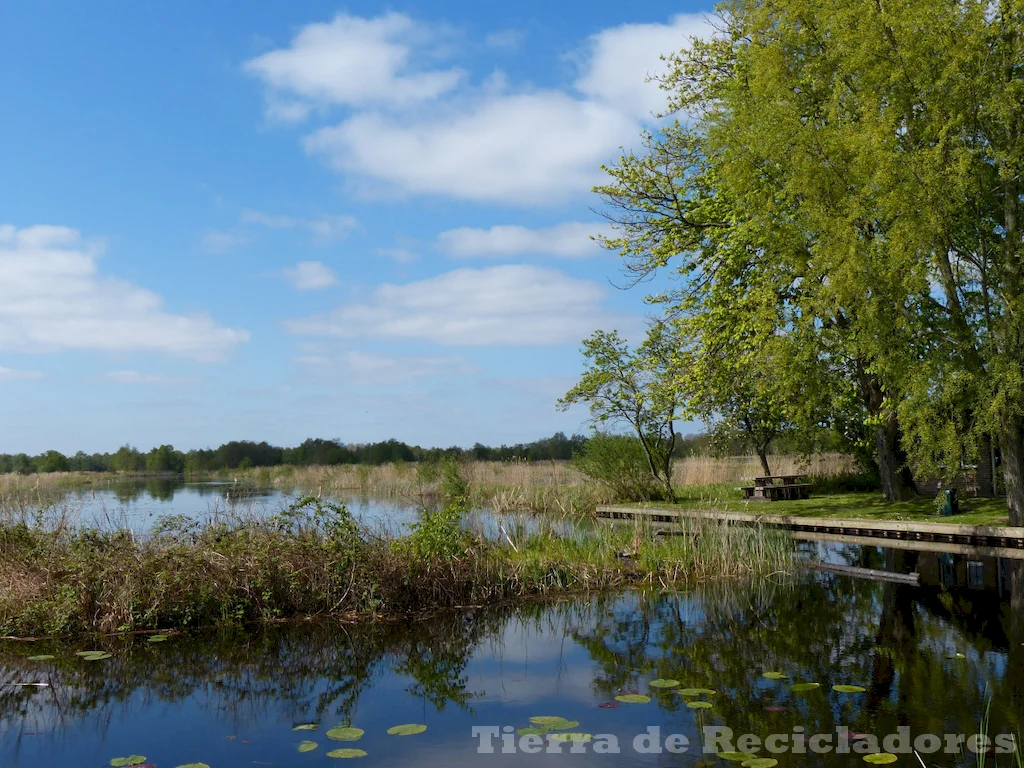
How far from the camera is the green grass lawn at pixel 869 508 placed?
16047 mm

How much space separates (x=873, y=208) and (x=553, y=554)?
28.0 ft

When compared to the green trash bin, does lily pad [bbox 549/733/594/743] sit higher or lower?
lower

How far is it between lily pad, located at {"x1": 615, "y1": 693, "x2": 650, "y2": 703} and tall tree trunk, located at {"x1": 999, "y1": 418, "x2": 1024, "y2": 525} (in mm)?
10892

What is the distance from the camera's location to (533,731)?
5.79 metres

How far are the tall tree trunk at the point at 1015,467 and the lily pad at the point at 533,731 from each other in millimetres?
11883

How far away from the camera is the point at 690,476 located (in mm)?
28359

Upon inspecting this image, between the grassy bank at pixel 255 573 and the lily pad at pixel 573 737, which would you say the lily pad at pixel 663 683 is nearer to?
the lily pad at pixel 573 737

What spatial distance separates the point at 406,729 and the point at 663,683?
2184 millimetres

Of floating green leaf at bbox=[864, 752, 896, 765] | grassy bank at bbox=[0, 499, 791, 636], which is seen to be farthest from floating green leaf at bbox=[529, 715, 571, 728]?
grassy bank at bbox=[0, 499, 791, 636]

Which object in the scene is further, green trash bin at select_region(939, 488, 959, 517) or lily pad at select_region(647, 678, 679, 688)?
green trash bin at select_region(939, 488, 959, 517)

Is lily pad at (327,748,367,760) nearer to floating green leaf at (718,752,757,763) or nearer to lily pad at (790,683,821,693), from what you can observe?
floating green leaf at (718,752,757,763)

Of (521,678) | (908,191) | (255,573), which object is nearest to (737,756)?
(521,678)

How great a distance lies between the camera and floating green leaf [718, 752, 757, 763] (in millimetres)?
5016

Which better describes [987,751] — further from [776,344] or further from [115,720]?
[776,344]
